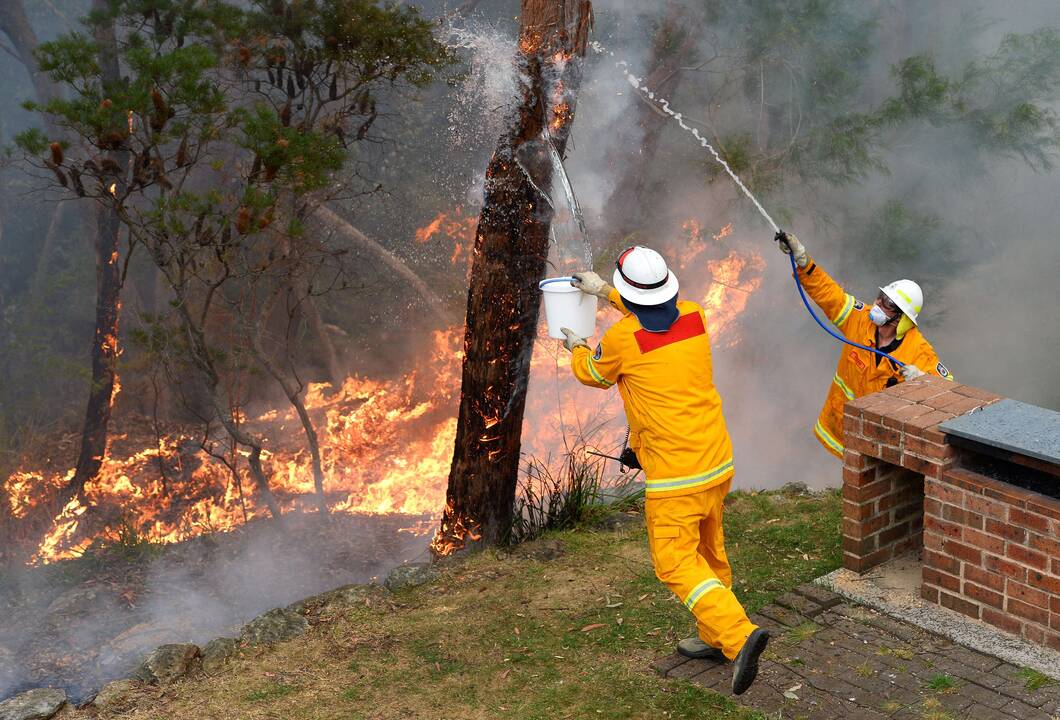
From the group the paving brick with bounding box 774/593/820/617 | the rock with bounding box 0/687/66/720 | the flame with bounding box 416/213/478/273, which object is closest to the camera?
the rock with bounding box 0/687/66/720

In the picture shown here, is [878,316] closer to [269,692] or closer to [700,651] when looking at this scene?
[700,651]

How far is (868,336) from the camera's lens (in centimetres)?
Answer: 573

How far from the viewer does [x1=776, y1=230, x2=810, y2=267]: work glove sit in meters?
5.67

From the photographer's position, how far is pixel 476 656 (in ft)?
17.4

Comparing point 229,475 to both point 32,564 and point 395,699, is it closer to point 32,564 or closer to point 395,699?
point 32,564

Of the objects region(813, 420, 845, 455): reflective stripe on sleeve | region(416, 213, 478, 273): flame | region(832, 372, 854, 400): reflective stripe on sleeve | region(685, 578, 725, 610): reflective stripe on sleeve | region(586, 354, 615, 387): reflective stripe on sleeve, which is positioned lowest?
region(685, 578, 725, 610): reflective stripe on sleeve

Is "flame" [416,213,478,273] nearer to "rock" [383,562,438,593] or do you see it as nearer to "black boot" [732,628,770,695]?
"rock" [383,562,438,593]

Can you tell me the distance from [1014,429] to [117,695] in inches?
173

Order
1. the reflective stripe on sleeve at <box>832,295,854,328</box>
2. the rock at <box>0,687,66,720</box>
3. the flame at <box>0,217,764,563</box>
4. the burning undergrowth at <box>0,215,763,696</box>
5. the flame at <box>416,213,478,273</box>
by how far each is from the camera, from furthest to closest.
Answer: the flame at <box>416,213,478,273</box>, the flame at <box>0,217,764,563</box>, the burning undergrowth at <box>0,215,763,696</box>, the reflective stripe on sleeve at <box>832,295,854,328</box>, the rock at <box>0,687,66,720</box>

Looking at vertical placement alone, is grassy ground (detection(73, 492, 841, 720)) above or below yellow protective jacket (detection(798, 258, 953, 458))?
below

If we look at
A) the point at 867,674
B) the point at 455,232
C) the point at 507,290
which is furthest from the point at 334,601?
the point at 455,232

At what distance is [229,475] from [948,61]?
10.1 metres

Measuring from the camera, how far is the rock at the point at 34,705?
16.2 ft

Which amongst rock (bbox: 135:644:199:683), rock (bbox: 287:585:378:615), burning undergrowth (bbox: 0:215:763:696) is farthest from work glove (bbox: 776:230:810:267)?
rock (bbox: 135:644:199:683)
